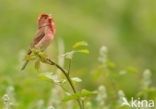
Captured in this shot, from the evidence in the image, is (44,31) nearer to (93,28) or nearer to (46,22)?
(46,22)

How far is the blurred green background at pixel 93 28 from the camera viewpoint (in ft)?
37.9

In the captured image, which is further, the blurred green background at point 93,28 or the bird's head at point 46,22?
the blurred green background at point 93,28

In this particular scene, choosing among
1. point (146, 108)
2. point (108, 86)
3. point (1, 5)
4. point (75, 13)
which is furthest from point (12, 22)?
point (146, 108)

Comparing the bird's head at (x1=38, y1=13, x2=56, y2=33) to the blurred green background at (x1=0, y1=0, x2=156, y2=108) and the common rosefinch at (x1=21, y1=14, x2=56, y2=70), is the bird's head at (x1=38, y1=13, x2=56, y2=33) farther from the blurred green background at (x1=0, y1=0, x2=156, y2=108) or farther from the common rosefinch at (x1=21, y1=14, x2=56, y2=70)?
the blurred green background at (x1=0, y1=0, x2=156, y2=108)

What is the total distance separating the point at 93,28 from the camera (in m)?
13.1

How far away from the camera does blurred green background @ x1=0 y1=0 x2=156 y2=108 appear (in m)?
11.6

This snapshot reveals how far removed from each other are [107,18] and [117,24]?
26cm

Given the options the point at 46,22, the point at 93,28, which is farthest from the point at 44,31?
the point at 93,28

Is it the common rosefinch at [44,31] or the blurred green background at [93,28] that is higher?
the blurred green background at [93,28]

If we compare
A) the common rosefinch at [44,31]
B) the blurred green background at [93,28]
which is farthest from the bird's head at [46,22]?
the blurred green background at [93,28]

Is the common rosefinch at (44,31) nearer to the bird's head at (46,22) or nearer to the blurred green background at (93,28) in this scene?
the bird's head at (46,22)

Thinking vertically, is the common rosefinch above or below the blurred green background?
below

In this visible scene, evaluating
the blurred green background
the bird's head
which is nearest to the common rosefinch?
the bird's head

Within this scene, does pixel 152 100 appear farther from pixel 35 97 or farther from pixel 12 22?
pixel 12 22
